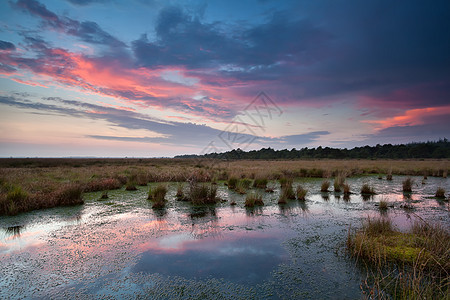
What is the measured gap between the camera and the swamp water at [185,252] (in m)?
4.10

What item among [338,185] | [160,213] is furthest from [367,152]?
[160,213]

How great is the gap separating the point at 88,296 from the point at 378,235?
21.2 ft

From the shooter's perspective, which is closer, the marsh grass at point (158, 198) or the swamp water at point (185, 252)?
the swamp water at point (185, 252)

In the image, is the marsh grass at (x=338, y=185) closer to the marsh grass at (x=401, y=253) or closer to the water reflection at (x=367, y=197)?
the water reflection at (x=367, y=197)

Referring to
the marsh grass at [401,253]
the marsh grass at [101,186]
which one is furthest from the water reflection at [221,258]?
the marsh grass at [101,186]

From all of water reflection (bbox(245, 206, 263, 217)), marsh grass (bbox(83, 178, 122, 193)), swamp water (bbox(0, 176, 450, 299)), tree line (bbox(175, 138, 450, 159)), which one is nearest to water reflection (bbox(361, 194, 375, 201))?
swamp water (bbox(0, 176, 450, 299))

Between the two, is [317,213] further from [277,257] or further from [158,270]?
[158,270]

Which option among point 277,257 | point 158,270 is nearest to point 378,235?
point 277,257

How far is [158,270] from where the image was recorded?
4.76 meters

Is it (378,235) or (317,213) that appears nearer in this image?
(378,235)

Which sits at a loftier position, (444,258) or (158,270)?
(444,258)

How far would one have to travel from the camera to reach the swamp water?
13.4ft

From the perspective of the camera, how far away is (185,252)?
5.62 m

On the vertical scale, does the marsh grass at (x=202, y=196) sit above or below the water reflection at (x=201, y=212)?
above
